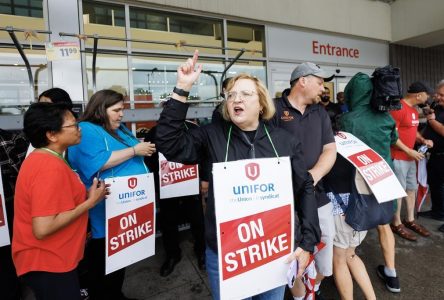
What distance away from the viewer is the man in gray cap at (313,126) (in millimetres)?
2113

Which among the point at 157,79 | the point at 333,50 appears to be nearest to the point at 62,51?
the point at 157,79

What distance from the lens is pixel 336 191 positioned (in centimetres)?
229

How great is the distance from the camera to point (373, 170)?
6.96 ft

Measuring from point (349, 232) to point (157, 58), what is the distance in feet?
14.7

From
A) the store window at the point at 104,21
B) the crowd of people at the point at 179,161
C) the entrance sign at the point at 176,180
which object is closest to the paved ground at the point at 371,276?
the crowd of people at the point at 179,161

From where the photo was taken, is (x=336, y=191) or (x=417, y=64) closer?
(x=336, y=191)

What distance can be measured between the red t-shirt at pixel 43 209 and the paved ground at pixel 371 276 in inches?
56.7

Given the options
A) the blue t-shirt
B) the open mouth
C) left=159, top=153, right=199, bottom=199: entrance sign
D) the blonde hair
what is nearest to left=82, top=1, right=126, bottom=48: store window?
left=159, top=153, right=199, bottom=199: entrance sign

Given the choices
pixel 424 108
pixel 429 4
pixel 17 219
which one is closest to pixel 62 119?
pixel 17 219

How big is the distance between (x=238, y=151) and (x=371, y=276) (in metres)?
2.39

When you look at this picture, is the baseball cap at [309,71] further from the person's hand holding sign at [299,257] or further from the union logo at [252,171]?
the person's hand holding sign at [299,257]

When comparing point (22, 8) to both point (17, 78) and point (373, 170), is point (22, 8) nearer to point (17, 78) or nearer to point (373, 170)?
point (17, 78)

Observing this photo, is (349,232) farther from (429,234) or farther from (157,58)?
(157,58)

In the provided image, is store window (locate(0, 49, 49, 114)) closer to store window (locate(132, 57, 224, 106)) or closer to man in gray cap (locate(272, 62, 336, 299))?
store window (locate(132, 57, 224, 106))
